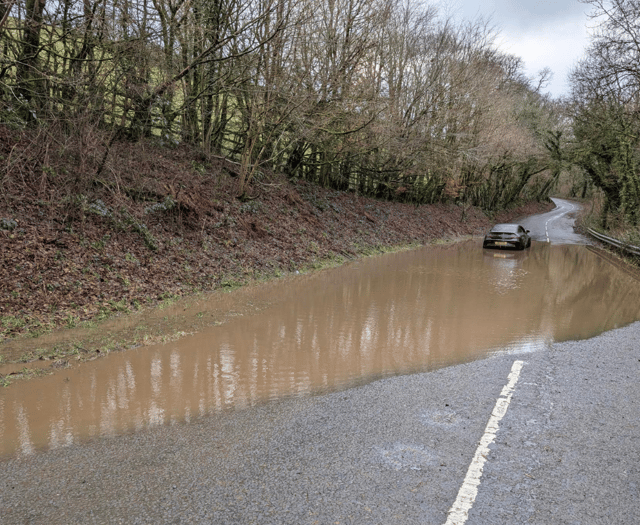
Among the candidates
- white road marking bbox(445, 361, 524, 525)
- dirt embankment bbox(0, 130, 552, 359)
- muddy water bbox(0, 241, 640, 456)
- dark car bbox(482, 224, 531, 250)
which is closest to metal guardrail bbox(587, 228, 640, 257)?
dark car bbox(482, 224, 531, 250)

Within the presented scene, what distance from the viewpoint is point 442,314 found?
10969 mm

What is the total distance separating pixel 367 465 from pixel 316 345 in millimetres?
4114

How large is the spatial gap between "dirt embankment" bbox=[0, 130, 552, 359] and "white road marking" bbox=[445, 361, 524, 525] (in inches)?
288

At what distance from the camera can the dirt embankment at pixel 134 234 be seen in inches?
367

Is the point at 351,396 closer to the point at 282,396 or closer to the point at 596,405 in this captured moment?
the point at 282,396

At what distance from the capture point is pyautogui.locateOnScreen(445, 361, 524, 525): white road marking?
146 inches

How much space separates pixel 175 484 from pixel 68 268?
748cm

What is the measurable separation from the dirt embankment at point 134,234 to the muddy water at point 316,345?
2.00 m

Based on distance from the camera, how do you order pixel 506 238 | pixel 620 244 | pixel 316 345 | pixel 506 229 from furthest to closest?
pixel 506 229 → pixel 506 238 → pixel 620 244 → pixel 316 345

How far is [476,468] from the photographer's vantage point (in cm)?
435

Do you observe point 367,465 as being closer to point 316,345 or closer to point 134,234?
point 316,345

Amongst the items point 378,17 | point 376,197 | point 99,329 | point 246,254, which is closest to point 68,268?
point 99,329

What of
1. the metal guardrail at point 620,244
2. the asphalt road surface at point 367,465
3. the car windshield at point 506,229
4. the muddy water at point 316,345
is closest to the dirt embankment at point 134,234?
the muddy water at point 316,345

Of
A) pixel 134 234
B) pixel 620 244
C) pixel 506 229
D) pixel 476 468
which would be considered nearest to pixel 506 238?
pixel 506 229
